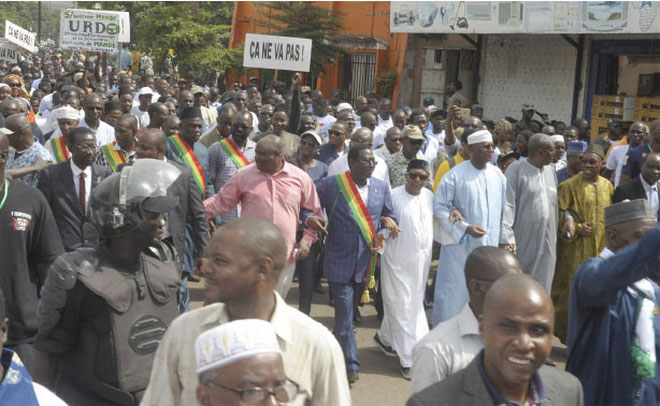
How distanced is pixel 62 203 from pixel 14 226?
1571 mm

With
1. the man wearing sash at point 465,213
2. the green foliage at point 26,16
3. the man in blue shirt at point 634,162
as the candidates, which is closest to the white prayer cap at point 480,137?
the man wearing sash at point 465,213

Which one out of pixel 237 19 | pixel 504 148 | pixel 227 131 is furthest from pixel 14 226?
pixel 237 19

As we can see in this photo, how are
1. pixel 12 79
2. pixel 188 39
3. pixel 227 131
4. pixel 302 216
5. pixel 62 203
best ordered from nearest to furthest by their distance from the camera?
pixel 62 203, pixel 302 216, pixel 227 131, pixel 12 79, pixel 188 39

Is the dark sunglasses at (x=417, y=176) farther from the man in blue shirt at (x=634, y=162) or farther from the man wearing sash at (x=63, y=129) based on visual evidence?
the man in blue shirt at (x=634, y=162)

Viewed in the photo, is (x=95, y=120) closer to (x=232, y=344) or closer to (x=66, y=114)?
(x=66, y=114)

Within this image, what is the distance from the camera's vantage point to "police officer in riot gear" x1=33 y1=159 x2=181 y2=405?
10.7ft

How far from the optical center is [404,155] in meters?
8.83

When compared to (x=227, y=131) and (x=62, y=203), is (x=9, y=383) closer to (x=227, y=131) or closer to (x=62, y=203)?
(x=62, y=203)

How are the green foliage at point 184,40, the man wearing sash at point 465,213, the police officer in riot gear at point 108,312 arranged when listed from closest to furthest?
the police officer in riot gear at point 108,312 → the man wearing sash at point 465,213 → the green foliage at point 184,40

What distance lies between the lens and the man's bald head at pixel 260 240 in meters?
2.85

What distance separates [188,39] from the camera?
2345 centimetres

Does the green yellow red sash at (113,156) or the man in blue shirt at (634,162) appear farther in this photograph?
the man in blue shirt at (634,162)

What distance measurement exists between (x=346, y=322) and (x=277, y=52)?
7072mm

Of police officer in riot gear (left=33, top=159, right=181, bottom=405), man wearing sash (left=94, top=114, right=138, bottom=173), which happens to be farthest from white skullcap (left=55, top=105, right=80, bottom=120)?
police officer in riot gear (left=33, top=159, right=181, bottom=405)
